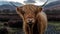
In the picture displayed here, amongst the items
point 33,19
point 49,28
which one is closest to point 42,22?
point 49,28

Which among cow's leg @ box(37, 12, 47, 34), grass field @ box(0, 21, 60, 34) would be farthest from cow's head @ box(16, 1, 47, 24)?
grass field @ box(0, 21, 60, 34)

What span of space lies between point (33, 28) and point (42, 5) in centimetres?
24

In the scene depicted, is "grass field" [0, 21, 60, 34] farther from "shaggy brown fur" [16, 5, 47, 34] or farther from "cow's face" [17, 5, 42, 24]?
"cow's face" [17, 5, 42, 24]

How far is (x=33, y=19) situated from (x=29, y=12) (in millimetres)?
72

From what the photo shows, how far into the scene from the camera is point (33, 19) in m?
1.71

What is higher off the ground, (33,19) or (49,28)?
(33,19)

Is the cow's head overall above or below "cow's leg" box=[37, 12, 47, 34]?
above

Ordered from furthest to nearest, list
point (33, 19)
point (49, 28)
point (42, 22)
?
point (49, 28)
point (42, 22)
point (33, 19)

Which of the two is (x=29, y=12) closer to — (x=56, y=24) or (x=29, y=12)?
(x=29, y=12)

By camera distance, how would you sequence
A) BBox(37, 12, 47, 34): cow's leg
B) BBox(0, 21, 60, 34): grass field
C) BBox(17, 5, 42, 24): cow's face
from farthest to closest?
BBox(0, 21, 60, 34): grass field
BBox(37, 12, 47, 34): cow's leg
BBox(17, 5, 42, 24): cow's face

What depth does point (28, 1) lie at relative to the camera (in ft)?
6.66

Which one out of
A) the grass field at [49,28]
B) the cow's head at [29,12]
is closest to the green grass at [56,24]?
the grass field at [49,28]

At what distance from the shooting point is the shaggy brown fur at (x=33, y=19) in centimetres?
171

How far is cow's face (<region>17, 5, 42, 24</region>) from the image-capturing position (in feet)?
5.53
